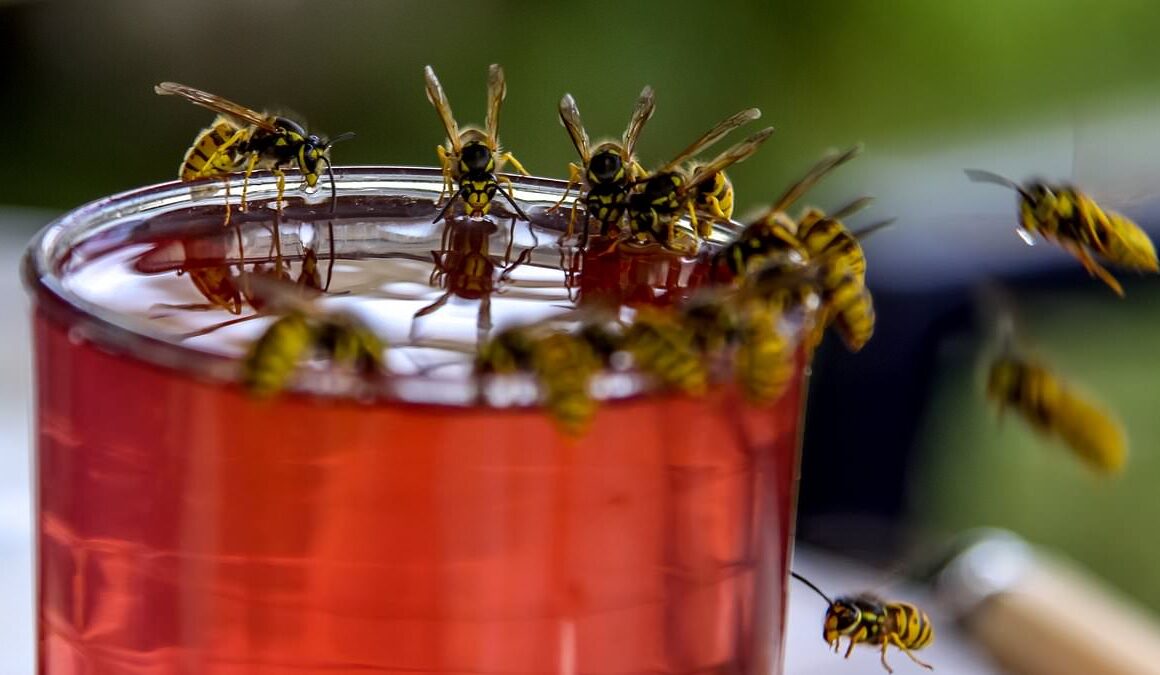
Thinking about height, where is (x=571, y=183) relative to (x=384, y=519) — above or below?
above

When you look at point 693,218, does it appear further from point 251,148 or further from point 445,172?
point 251,148

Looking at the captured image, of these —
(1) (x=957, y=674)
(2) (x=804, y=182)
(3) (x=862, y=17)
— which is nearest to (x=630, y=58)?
(3) (x=862, y=17)

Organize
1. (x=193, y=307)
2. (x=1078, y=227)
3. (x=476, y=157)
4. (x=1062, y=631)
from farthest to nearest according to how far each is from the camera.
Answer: (x=1062, y=631), (x=1078, y=227), (x=476, y=157), (x=193, y=307)

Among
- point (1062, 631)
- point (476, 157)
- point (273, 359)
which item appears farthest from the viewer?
point (1062, 631)

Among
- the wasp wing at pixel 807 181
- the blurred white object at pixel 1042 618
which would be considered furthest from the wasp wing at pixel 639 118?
the blurred white object at pixel 1042 618

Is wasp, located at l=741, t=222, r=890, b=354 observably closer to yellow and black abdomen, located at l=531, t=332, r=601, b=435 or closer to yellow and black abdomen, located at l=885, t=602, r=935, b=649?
yellow and black abdomen, located at l=531, t=332, r=601, b=435

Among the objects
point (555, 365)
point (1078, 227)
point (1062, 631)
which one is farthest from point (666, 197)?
point (1062, 631)
